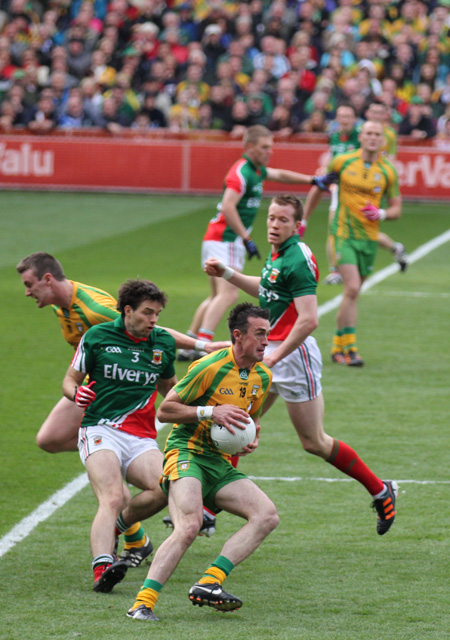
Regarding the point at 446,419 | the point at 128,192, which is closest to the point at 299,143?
the point at 128,192

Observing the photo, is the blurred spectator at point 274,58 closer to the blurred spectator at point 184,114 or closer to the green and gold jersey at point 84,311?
the blurred spectator at point 184,114

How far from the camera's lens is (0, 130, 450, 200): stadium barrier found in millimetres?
24344

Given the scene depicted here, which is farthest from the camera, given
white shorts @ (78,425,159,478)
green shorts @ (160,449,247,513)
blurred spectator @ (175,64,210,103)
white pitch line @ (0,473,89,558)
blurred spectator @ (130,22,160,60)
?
blurred spectator @ (130,22,160,60)

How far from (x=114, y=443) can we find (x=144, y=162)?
63.2 ft

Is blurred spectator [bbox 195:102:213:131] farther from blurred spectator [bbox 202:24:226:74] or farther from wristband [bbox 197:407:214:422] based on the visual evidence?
wristband [bbox 197:407:214:422]

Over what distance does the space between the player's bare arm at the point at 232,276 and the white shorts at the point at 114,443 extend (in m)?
1.37

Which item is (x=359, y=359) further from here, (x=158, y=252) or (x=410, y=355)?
(x=158, y=252)

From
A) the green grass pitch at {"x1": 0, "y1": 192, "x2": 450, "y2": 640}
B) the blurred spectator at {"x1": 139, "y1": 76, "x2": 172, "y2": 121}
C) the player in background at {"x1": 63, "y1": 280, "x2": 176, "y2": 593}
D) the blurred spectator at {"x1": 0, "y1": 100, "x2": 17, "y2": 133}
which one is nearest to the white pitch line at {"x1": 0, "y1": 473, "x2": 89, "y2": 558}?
the green grass pitch at {"x1": 0, "y1": 192, "x2": 450, "y2": 640}

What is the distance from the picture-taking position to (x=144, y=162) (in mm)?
25078

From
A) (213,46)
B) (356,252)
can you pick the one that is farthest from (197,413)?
(213,46)

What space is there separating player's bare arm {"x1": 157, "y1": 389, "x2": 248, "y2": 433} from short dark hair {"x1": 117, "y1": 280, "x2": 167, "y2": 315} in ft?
1.81

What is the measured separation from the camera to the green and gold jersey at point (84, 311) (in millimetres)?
7016

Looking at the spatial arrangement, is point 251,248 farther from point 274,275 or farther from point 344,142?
point 344,142

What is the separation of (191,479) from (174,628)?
30.3 inches
